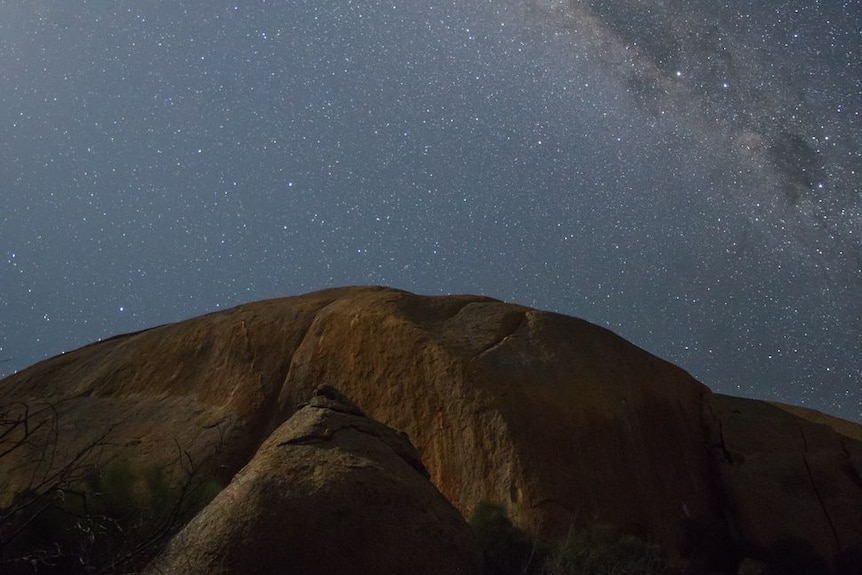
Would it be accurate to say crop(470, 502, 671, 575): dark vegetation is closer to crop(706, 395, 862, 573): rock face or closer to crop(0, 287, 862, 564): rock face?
crop(0, 287, 862, 564): rock face

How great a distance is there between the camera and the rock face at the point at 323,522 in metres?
Result: 5.81

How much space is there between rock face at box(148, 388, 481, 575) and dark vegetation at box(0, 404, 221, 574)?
484 mm

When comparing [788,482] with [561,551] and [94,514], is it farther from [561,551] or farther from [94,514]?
[94,514]

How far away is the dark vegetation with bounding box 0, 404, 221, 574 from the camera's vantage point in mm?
5926

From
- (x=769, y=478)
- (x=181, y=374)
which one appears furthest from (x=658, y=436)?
(x=181, y=374)

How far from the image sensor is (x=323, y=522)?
19.6ft

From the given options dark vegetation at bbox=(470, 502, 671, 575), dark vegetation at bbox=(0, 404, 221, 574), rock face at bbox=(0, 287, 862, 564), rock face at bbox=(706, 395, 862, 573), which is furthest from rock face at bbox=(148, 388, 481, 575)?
rock face at bbox=(706, 395, 862, 573)

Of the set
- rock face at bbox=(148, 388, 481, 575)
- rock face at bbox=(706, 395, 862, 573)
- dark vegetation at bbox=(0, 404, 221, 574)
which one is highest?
rock face at bbox=(706, 395, 862, 573)

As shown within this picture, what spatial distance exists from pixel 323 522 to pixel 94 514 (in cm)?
323

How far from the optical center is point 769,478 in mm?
12297

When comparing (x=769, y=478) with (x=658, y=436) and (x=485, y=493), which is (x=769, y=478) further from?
(x=485, y=493)

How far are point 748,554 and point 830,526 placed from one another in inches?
55.1

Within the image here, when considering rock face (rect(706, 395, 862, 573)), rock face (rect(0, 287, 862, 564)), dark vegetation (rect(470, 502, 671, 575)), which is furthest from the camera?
rock face (rect(706, 395, 862, 573))

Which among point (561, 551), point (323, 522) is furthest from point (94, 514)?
point (561, 551)
